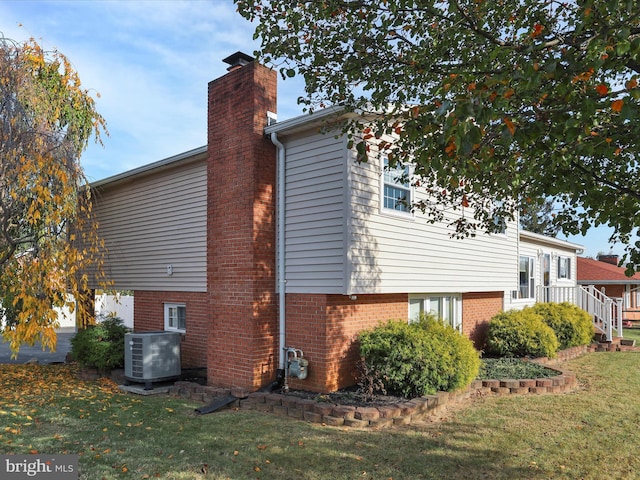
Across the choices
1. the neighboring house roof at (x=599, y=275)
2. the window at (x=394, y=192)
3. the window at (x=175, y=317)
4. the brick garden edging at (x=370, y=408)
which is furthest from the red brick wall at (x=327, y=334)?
the neighboring house roof at (x=599, y=275)

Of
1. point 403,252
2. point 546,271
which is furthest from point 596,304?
point 403,252

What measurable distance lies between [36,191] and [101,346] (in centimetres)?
447

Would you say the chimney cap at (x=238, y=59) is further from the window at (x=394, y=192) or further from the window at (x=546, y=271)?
the window at (x=546, y=271)

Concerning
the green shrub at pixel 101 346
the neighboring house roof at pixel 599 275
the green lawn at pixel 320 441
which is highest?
the neighboring house roof at pixel 599 275

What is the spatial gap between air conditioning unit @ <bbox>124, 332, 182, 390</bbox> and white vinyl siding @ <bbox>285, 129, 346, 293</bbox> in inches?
125

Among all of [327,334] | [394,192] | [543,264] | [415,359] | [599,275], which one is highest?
[394,192]

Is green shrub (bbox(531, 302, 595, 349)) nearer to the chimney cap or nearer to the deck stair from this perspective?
the deck stair

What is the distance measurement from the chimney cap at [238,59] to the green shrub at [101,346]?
7015mm

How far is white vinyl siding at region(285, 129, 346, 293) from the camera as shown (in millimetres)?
8461

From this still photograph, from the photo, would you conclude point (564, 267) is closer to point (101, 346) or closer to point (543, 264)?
point (543, 264)

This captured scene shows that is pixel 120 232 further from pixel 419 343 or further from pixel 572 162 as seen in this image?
pixel 572 162

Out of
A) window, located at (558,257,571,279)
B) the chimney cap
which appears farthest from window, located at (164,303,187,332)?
window, located at (558,257,571,279)

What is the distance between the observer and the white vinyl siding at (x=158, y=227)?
11.2 m

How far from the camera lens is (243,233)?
910 cm
